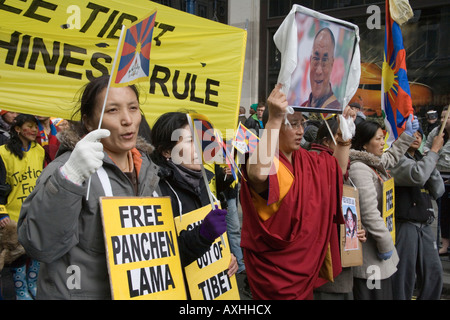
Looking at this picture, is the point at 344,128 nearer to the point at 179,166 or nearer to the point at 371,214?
the point at 371,214

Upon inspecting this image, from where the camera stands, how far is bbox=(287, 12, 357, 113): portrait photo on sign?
295 centimetres

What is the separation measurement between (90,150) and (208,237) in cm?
86

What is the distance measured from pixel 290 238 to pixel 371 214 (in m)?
1.26

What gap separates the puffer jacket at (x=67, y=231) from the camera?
6.04ft

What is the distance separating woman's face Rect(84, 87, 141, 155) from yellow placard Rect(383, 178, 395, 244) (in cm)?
262

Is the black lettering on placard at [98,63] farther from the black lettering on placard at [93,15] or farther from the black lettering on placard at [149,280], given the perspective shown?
the black lettering on placard at [149,280]

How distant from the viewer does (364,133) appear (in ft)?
A: 14.6

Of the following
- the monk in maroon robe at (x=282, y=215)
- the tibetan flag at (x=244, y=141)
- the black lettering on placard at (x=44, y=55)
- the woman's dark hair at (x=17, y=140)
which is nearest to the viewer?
the monk in maroon robe at (x=282, y=215)

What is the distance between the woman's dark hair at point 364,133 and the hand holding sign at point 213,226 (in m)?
2.40

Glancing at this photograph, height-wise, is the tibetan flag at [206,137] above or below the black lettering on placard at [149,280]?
above

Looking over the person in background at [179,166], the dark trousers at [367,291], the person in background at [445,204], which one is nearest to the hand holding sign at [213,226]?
the person in background at [179,166]

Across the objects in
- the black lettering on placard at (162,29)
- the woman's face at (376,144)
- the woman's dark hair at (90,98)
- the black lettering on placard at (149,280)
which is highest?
the black lettering on placard at (162,29)

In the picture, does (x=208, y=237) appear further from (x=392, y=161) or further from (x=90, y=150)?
(x=392, y=161)
